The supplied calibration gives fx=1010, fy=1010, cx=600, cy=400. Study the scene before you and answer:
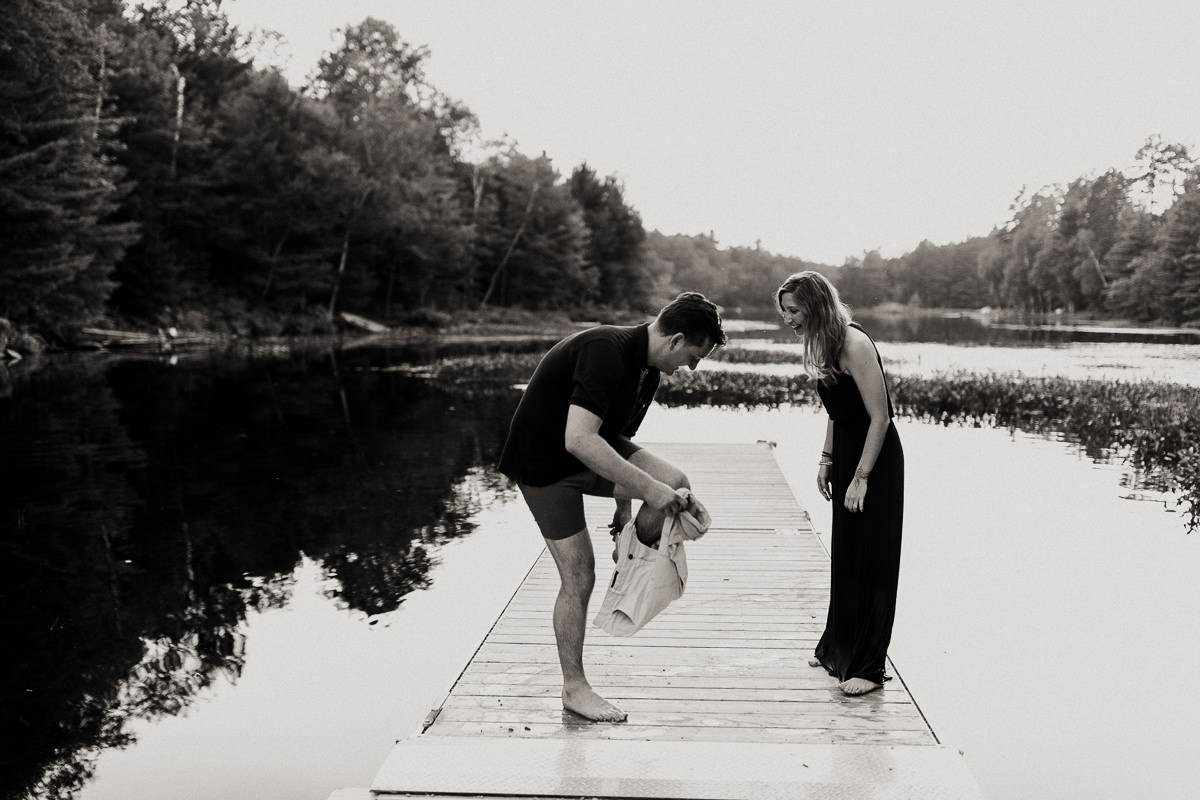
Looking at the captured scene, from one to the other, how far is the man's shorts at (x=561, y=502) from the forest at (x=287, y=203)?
29769 millimetres

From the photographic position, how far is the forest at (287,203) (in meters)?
30.9

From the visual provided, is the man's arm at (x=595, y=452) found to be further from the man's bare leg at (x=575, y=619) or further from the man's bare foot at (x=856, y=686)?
the man's bare foot at (x=856, y=686)

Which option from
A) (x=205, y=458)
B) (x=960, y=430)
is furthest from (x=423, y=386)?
(x=960, y=430)

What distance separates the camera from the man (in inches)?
141

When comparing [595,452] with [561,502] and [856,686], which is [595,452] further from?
[856,686]

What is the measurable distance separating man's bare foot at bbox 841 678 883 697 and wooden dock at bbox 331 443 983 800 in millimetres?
34

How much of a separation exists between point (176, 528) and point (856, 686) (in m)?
7.07

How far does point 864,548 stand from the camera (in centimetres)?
446

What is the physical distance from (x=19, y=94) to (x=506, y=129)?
128 ft

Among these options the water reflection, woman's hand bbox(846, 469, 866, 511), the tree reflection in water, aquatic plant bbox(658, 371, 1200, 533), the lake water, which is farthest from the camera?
the water reflection

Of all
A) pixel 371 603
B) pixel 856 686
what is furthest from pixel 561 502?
pixel 371 603

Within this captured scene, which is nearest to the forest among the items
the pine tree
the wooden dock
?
the pine tree

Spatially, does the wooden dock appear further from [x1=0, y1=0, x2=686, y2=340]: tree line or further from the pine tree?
[x1=0, y1=0, x2=686, y2=340]: tree line

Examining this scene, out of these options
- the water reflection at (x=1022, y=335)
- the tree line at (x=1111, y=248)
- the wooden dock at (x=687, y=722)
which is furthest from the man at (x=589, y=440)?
the tree line at (x=1111, y=248)
